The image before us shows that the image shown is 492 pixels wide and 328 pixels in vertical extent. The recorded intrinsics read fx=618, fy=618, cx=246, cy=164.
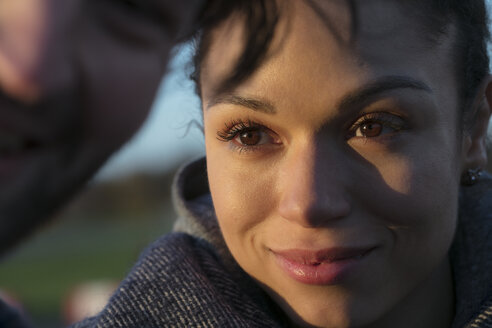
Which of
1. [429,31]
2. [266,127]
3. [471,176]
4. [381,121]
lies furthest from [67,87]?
[471,176]

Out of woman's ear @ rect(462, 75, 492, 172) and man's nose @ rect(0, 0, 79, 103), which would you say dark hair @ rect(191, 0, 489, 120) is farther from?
man's nose @ rect(0, 0, 79, 103)

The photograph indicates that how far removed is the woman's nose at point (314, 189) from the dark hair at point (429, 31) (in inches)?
11.7

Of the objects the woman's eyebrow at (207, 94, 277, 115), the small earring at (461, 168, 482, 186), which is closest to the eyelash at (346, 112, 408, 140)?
the woman's eyebrow at (207, 94, 277, 115)

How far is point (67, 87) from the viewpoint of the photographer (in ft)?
2.63

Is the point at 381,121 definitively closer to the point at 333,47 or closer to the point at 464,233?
the point at 333,47

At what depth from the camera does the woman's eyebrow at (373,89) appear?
176 cm

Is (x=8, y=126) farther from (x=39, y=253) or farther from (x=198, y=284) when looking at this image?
(x=39, y=253)

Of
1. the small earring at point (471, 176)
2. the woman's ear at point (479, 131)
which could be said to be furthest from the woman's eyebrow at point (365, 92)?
the small earring at point (471, 176)

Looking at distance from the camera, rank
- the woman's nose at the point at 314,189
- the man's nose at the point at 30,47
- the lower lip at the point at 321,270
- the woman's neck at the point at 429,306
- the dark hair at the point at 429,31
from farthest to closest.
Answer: the woman's neck at the point at 429,306, the lower lip at the point at 321,270, the woman's nose at the point at 314,189, the dark hair at the point at 429,31, the man's nose at the point at 30,47

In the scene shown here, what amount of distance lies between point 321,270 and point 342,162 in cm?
33

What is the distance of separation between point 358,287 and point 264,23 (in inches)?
33.2

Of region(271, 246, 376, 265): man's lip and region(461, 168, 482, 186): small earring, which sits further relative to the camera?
region(461, 168, 482, 186): small earring

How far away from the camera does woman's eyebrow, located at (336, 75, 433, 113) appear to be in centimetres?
176

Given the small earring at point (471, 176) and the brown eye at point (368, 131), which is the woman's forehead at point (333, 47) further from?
the small earring at point (471, 176)
